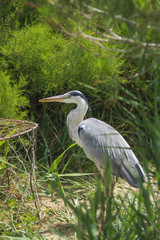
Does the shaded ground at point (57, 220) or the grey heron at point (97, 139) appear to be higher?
the grey heron at point (97, 139)

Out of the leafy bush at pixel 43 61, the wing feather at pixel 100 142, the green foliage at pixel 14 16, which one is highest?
the green foliage at pixel 14 16

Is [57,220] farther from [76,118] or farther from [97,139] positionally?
[76,118]

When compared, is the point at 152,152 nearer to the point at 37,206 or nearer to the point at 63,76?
the point at 37,206

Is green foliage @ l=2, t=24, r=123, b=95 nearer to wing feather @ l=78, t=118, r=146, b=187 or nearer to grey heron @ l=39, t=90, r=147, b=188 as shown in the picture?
grey heron @ l=39, t=90, r=147, b=188

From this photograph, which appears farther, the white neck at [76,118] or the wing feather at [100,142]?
the white neck at [76,118]

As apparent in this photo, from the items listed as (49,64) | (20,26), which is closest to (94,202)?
(49,64)

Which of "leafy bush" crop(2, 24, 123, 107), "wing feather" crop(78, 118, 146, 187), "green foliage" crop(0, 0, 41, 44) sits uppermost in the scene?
"green foliage" crop(0, 0, 41, 44)

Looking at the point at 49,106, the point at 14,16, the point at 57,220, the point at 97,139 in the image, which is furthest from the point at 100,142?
the point at 14,16

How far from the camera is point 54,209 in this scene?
2754mm

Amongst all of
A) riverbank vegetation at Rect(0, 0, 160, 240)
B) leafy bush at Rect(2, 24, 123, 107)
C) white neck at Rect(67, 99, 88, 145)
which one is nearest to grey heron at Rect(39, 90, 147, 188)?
white neck at Rect(67, 99, 88, 145)

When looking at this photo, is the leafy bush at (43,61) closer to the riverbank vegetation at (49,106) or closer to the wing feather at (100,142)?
the riverbank vegetation at (49,106)

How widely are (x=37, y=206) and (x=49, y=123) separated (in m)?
1.21

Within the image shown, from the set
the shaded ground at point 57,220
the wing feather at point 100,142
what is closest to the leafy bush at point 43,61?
the wing feather at point 100,142

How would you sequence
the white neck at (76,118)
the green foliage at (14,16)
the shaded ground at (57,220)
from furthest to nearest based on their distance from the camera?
the green foliage at (14,16)
the white neck at (76,118)
the shaded ground at (57,220)
